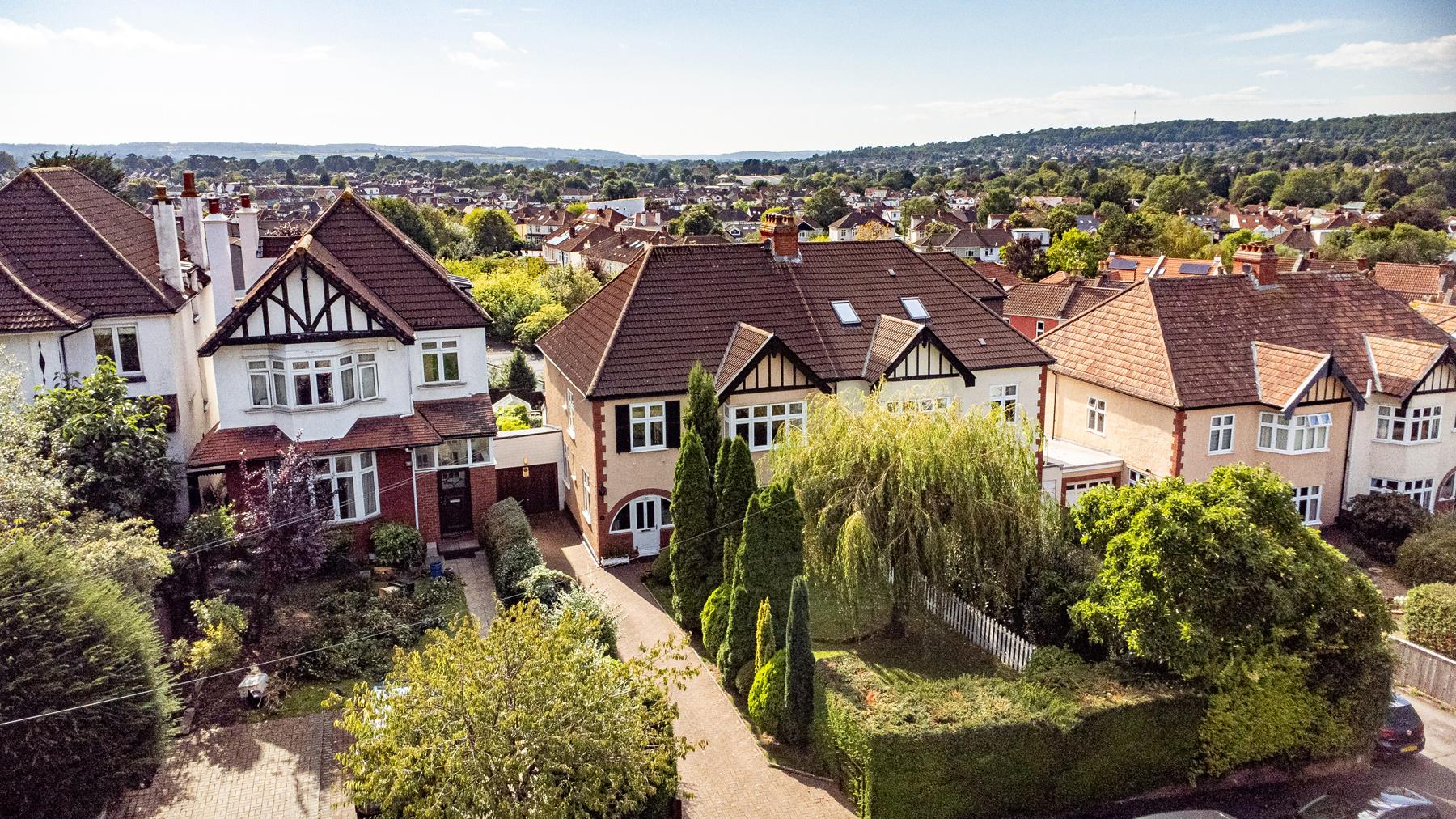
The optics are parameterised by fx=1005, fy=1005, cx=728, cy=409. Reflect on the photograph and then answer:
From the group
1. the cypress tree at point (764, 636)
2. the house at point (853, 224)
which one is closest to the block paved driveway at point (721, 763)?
the cypress tree at point (764, 636)

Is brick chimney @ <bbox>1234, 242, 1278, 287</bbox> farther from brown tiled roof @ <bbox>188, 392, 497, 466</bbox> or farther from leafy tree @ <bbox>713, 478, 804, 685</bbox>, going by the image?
brown tiled roof @ <bbox>188, 392, 497, 466</bbox>

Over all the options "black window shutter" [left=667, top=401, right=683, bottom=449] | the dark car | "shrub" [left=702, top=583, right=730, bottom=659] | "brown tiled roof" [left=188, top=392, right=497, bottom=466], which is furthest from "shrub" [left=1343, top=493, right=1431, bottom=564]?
"brown tiled roof" [left=188, top=392, right=497, bottom=466]

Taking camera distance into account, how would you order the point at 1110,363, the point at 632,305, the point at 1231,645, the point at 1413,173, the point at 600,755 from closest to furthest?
1. the point at 600,755
2. the point at 1231,645
3. the point at 632,305
4. the point at 1110,363
5. the point at 1413,173

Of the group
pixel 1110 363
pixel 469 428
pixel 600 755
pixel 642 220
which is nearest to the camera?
pixel 600 755

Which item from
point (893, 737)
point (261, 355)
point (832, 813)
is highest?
point (261, 355)

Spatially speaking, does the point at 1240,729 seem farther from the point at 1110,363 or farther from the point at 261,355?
the point at 261,355

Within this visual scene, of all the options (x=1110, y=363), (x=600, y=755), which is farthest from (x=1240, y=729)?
(x=1110, y=363)

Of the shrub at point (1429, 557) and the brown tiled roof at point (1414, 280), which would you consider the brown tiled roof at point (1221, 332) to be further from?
the brown tiled roof at point (1414, 280)
